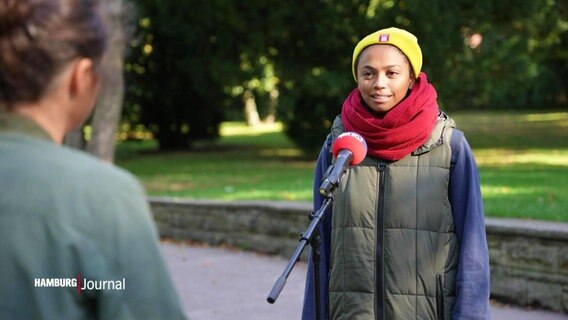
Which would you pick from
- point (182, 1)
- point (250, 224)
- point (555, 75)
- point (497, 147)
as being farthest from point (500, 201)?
point (555, 75)

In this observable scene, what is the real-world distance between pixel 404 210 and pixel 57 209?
234 cm

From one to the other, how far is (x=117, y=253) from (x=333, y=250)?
2.41 m

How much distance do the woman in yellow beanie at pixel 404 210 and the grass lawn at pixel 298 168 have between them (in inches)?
231

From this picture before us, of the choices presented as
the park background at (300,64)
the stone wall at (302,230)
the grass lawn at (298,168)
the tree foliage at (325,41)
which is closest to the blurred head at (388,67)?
the stone wall at (302,230)

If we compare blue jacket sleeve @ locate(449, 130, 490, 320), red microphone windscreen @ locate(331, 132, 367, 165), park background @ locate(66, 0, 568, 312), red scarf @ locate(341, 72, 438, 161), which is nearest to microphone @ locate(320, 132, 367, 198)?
red microphone windscreen @ locate(331, 132, 367, 165)

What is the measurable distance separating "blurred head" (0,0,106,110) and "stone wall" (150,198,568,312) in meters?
6.68

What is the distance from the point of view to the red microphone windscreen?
379 centimetres

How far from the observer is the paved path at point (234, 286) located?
8.45 m

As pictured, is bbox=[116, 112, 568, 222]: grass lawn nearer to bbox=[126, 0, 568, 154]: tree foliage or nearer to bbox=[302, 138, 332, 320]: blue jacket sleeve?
bbox=[126, 0, 568, 154]: tree foliage

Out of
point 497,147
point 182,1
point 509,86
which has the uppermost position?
point 182,1

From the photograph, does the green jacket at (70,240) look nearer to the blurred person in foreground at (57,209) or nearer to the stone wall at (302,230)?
the blurred person in foreground at (57,209)

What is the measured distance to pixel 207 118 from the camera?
31.7 m

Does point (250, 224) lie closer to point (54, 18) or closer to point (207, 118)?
point (54, 18)

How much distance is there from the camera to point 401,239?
12.9 ft
